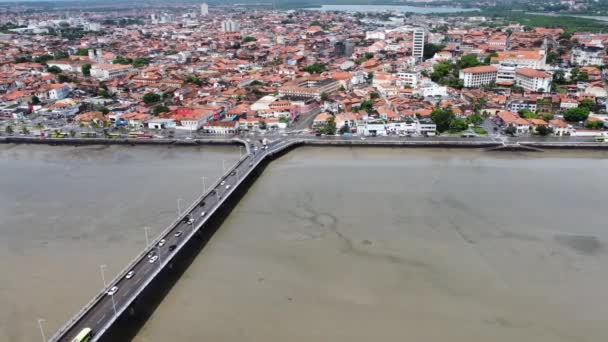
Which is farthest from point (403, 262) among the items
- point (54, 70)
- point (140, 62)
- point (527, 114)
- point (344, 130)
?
point (140, 62)

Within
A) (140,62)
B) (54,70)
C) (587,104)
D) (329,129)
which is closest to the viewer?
(329,129)

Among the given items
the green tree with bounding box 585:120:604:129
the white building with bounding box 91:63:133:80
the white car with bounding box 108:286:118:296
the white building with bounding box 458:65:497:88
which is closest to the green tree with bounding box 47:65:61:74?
the white building with bounding box 91:63:133:80

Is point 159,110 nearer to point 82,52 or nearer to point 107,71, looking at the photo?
point 107,71

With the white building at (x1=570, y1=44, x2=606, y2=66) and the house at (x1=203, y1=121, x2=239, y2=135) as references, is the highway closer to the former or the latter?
the house at (x1=203, y1=121, x2=239, y2=135)

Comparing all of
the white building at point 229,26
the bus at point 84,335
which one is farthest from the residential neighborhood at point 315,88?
the white building at point 229,26

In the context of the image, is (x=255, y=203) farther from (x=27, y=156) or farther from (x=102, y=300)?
(x=27, y=156)

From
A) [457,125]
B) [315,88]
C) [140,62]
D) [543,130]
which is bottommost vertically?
[543,130]
